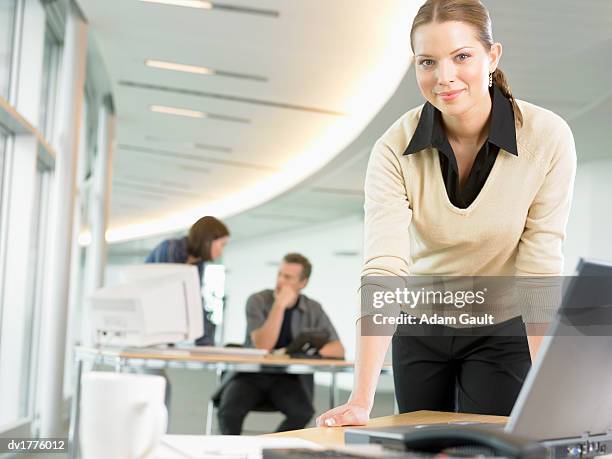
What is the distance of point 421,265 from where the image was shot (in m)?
1.81

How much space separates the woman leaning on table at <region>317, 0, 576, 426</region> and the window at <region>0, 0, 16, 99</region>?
393 cm

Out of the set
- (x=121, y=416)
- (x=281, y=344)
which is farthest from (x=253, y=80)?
(x=121, y=416)

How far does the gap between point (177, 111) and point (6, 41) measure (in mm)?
4234

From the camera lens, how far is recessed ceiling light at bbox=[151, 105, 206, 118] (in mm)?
9180

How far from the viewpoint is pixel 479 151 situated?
1667 millimetres

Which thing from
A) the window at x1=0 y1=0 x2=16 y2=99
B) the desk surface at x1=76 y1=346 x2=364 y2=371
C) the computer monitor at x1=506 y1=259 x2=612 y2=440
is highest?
the window at x1=0 y1=0 x2=16 y2=99

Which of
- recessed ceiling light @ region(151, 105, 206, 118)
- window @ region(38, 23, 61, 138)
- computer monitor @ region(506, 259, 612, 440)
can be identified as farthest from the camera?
recessed ceiling light @ region(151, 105, 206, 118)

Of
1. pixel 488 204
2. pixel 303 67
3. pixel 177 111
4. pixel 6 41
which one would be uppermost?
pixel 177 111

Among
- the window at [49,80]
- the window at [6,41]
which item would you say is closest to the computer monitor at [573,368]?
the window at [6,41]

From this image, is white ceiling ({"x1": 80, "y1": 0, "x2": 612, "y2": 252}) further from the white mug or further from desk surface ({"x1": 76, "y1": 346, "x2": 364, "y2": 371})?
the white mug

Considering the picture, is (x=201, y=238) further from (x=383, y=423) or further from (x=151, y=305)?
(x=383, y=423)

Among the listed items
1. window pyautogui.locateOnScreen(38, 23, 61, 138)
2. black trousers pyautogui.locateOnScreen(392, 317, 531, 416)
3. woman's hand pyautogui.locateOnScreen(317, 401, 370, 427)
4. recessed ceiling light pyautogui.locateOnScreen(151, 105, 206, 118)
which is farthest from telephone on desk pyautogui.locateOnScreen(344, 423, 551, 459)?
recessed ceiling light pyautogui.locateOnScreen(151, 105, 206, 118)

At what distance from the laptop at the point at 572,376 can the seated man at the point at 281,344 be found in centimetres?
377

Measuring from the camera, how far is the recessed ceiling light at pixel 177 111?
30.1 feet
